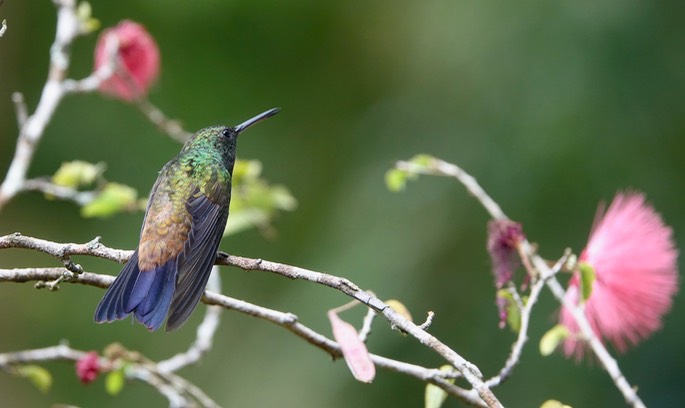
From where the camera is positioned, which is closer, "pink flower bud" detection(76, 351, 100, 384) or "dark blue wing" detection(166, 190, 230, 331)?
"dark blue wing" detection(166, 190, 230, 331)

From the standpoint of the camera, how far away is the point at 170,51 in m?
5.05

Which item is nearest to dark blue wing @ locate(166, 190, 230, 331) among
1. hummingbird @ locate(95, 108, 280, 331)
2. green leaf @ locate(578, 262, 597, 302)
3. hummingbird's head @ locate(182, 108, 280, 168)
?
hummingbird @ locate(95, 108, 280, 331)

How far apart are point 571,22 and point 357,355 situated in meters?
2.81

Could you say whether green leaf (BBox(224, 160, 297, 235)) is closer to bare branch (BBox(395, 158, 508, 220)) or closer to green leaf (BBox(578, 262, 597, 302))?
bare branch (BBox(395, 158, 508, 220))

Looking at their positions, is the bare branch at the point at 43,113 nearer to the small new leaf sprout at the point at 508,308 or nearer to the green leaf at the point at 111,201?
the green leaf at the point at 111,201

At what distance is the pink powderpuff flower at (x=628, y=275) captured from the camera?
1890 millimetres

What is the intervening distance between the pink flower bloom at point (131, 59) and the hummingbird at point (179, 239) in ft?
2.19

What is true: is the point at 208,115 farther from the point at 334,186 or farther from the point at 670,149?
the point at 670,149

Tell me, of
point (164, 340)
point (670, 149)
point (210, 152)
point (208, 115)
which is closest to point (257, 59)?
point (208, 115)

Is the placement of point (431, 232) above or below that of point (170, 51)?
below

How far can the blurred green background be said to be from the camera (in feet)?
12.3

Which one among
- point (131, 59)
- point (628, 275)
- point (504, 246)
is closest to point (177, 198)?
point (504, 246)

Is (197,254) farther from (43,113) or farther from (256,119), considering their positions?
(43,113)

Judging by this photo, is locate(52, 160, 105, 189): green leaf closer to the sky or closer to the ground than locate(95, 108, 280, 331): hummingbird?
closer to the sky
